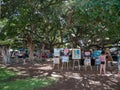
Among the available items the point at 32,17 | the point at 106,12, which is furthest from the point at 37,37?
the point at 106,12

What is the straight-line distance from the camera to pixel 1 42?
17375mm

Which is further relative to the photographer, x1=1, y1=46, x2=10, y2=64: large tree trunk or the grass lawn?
x1=1, y1=46, x2=10, y2=64: large tree trunk

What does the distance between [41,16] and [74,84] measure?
6.28m

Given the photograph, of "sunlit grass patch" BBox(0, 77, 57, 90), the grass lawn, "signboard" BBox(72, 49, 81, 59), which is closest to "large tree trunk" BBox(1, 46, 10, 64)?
"signboard" BBox(72, 49, 81, 59)

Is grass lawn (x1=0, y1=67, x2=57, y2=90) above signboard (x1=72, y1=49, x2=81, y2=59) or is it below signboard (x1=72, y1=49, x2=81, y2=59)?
below

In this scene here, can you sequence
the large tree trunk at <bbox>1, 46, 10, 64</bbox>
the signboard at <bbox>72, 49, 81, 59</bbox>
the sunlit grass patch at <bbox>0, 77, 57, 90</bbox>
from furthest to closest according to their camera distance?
the large tree trunk at <bbox>1, 46, 10, 64</bbox> → the signboard at <bbox>72, 49, 81, 59</bbox> → the sunlit grass patch at <bbox>0, 77, 57, 90</bbox>

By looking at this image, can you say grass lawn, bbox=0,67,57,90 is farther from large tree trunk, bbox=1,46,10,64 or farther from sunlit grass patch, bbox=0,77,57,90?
large tree trunk, bbox=1,46,10,64

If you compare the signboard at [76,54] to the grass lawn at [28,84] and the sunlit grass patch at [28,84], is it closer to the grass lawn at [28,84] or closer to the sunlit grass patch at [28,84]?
the grass lawn at [28,84]

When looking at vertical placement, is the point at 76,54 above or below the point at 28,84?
above

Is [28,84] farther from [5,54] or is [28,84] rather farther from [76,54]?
[5,54]

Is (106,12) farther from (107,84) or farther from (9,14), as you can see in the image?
(9,14)

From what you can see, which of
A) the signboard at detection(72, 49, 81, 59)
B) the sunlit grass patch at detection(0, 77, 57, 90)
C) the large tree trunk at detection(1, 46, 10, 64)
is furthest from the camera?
the large tree trunk at detection(1, 46, 10, 64)

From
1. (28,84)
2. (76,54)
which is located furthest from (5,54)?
(28,84)

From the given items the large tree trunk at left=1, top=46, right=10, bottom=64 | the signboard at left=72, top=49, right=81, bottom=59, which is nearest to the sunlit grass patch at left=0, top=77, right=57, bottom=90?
the signboard at left=72, top=49, right=81, bottom=59
